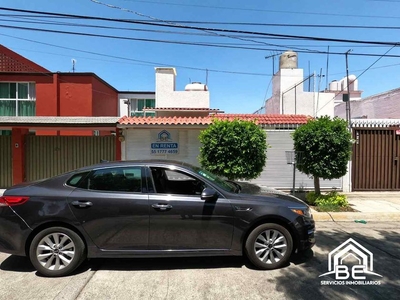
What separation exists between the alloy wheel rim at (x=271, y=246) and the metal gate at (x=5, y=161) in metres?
9.35

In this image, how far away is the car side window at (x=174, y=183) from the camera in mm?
3736

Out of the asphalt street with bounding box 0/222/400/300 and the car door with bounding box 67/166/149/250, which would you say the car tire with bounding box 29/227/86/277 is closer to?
the asphalt street with bounding box 0/222/400/300

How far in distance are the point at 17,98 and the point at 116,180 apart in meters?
15.0

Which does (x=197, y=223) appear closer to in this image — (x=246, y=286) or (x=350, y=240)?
(x=246, y=286)

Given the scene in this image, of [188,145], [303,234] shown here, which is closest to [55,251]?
[303,234]

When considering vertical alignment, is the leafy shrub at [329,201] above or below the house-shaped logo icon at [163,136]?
below

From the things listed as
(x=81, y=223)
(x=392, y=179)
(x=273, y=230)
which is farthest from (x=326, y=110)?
(x=81, y=223)

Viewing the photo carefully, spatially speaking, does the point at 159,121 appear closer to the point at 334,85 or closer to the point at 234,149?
the point at 234,149

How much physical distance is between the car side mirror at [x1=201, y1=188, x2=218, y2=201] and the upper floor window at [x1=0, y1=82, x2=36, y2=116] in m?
15.3

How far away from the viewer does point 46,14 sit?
6828 millimetres

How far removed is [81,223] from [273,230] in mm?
2670

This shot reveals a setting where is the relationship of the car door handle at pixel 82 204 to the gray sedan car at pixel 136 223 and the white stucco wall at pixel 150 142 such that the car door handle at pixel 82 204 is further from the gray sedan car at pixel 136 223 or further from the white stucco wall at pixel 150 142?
the white stucco wall at pixel 150 142

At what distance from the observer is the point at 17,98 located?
14906 mm

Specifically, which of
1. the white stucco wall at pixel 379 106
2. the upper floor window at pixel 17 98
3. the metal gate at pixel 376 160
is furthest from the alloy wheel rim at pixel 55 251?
the white stucco wall at pixel 379 106
